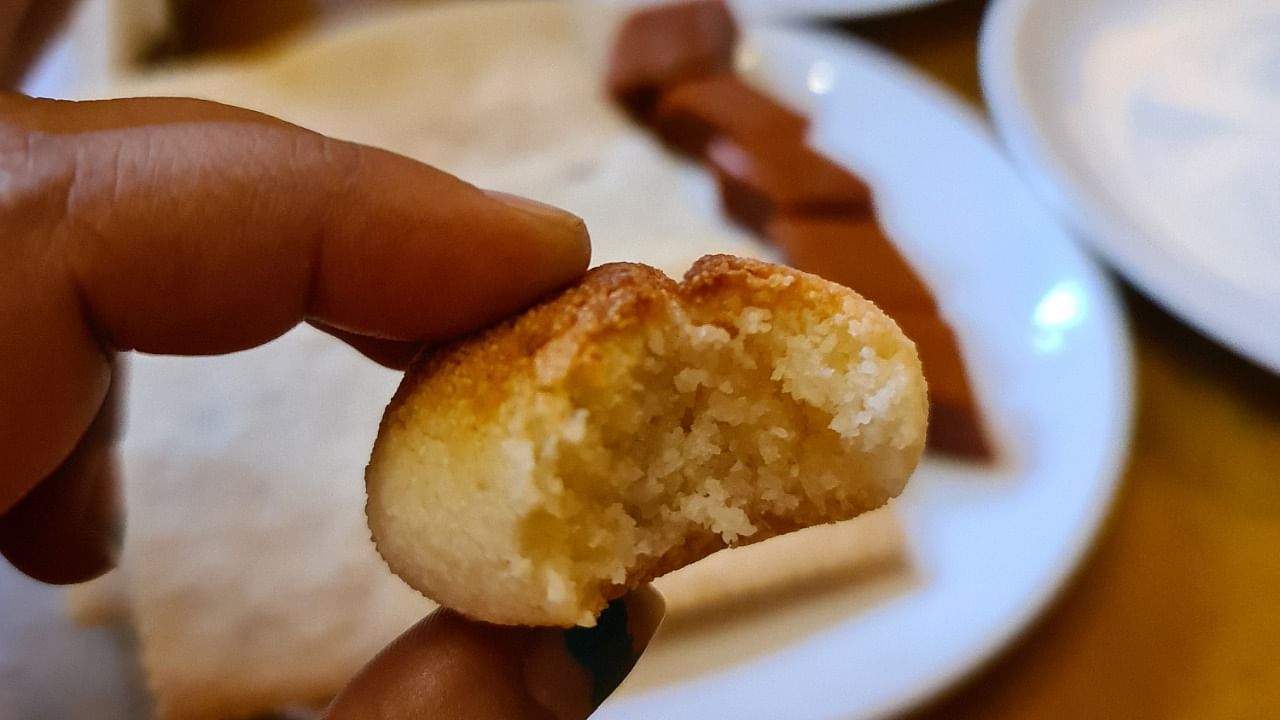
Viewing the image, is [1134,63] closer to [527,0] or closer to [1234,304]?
[1234,304]

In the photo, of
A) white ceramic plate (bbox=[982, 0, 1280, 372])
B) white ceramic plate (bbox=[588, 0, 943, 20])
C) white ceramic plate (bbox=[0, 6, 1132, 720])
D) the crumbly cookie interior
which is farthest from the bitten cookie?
white ceramic plate (bbox=[588, 0, 943, 20])

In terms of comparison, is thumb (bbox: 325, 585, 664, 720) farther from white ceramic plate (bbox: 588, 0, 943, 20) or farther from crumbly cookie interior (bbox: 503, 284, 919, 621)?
white ceramic plate (bbox: 588, 0, 943, 20)

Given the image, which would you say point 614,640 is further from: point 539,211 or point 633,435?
point 539,211

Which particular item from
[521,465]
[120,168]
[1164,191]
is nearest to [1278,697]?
[1164,191]

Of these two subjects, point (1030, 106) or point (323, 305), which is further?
point (1030, 106)

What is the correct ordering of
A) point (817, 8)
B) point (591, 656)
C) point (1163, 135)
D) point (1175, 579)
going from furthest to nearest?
point (817, 8)
point (1163, 135)
point (1175, 579)
point (591, 656)

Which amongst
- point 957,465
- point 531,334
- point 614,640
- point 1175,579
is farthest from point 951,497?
point 531,334
